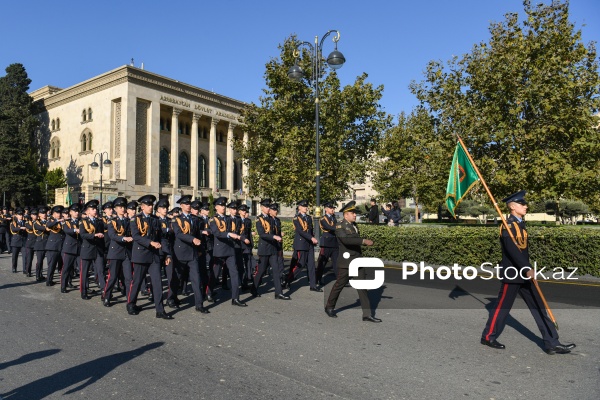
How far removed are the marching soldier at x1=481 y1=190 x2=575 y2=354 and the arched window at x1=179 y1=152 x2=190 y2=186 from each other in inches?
2193

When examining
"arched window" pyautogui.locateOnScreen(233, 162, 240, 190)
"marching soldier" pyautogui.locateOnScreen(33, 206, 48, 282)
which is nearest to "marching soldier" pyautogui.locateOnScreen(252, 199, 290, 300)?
"marching soldier" pyautogui.locateOnScreen(33, 206, 48, 282)

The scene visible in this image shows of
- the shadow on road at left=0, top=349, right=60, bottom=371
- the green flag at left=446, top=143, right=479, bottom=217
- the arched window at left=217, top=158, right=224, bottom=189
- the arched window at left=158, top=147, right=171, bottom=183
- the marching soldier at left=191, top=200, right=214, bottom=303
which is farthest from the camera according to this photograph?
the arched window at left=217, top=158, right=224, bottom=189

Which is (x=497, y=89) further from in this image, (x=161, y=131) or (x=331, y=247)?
(x=161, y=131)

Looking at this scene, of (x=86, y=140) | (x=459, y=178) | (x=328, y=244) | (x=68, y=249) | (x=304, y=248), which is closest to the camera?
(x=459, y=178)

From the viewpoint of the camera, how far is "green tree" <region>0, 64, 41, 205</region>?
164 feet

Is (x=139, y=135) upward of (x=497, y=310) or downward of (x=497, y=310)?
upward

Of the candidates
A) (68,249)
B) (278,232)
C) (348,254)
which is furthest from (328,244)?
(68,249)

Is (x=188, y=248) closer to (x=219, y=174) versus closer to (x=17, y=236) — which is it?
(x=17, y=236)

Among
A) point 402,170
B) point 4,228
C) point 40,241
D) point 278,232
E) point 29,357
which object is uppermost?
point 402,170

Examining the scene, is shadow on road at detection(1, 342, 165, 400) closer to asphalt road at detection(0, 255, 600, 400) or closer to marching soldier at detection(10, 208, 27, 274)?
asphalt road at detection(0, 255, 600, 400)

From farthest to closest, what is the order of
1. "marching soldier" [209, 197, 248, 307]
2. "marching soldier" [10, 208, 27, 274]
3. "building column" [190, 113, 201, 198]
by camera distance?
"building column" [190, 113, 201, 198] < "marching soldier" [10, 208, 27, 274] < "marching soldier" [209, 197, 248, 307]

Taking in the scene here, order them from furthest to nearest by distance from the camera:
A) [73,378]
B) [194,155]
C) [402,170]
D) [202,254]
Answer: [194,155], [402,170], [202,254], [73,378]

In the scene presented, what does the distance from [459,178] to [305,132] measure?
14.9 m

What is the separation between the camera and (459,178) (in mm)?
7723
